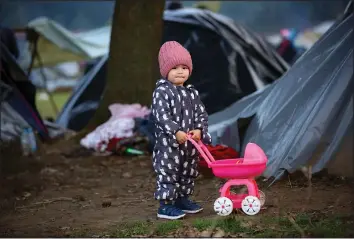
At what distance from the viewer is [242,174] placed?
419 centimetres

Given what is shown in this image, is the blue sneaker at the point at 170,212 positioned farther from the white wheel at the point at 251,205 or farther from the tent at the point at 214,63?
the tent at the point at 214,63

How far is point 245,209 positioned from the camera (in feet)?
13.9

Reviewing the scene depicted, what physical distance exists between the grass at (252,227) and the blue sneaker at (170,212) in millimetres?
114

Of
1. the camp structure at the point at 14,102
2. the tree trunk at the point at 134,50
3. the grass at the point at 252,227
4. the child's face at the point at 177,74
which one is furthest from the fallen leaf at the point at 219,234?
the camp structure at the point at 14,102

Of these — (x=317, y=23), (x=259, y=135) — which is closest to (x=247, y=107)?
(x=259, y=135)

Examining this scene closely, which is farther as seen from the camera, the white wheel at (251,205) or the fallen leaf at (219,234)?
the white wheel at (251,205)

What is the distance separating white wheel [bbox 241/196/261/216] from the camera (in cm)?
422

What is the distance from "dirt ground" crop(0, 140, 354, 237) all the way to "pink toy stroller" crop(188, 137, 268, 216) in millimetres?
179

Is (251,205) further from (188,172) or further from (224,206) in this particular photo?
(188,172)

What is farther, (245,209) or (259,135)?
(259,135)

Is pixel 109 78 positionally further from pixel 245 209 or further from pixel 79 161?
pixel 245 209

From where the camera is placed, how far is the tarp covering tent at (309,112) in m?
5.44

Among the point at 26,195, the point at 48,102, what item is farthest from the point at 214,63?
the point at 48,102

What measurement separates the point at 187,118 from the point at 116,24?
4.08m
